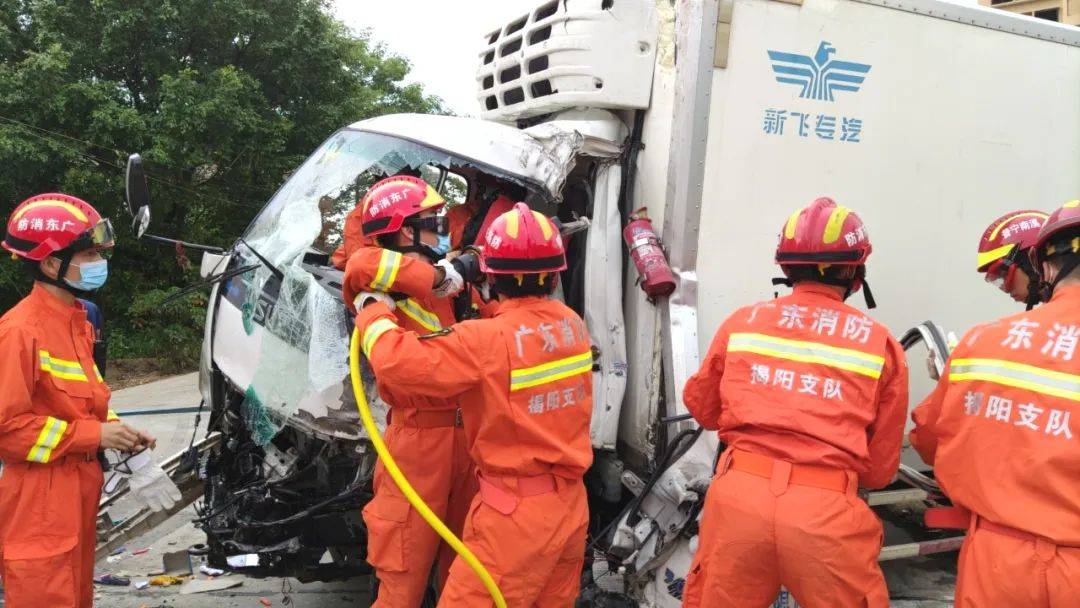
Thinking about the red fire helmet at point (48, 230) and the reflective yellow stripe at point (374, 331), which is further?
the red fire helmet at point (48, 230)

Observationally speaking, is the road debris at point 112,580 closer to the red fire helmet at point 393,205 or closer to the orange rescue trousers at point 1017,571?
the red fire helmet at point 393,205

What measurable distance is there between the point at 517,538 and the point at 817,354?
112 centimetres

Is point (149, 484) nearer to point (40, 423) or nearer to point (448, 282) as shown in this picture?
point (40, 423)

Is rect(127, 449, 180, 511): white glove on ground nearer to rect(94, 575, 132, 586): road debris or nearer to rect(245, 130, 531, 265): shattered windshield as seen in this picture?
rect(245, 130, 531, 265): shattered windshield

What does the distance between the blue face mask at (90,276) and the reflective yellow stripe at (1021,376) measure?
3021 millimetres

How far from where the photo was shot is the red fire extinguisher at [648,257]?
328 centimetres

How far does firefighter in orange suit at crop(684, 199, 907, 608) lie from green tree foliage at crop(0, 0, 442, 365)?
11856mm

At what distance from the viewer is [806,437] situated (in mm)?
2486

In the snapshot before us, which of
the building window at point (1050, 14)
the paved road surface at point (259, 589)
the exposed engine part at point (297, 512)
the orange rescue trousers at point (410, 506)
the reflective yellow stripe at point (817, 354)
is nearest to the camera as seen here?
the reflective yellow stripe at point (817, 354)

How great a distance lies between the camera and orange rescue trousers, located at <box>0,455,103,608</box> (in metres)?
2.84

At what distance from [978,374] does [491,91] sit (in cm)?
281

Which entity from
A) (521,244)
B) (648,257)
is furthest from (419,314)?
(648,257)

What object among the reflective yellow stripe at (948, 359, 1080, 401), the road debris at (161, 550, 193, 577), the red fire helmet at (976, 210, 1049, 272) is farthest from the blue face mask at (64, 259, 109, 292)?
the red fire helmet at (976, 210, 1049, 272)

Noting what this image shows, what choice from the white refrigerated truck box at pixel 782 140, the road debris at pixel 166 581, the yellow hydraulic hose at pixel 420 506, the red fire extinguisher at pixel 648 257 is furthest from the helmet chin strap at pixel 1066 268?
the road debris at pixel 166 581
